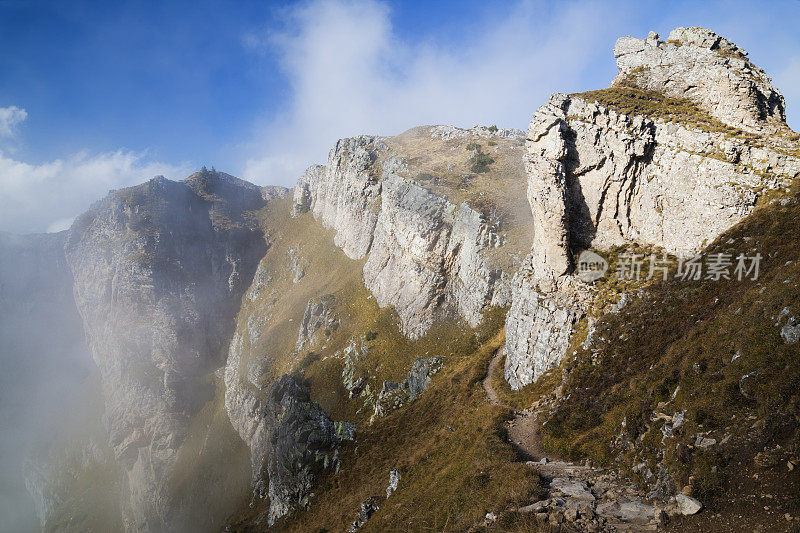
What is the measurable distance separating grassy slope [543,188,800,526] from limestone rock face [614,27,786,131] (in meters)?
9.62

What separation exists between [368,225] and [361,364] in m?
33.5

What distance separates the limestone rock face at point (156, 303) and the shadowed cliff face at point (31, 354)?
9965 millimetres

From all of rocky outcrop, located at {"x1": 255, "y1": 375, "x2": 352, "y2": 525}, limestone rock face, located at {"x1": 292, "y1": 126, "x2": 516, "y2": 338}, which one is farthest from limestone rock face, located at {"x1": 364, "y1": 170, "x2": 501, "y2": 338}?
rocky outcrop, located at {"x1": 255, "y1": 375, "x2": 352, "y2": 525}

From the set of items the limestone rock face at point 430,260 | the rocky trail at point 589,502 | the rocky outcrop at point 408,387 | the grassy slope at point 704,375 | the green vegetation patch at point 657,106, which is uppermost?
the green vegetation patch at point 657,106

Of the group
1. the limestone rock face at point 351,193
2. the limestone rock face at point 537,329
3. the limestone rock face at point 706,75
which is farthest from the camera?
the limestone rock face at point 351,193

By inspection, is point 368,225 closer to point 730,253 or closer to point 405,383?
point 405,383

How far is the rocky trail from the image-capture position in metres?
12.4

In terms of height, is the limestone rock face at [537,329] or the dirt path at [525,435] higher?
the limestone rock face at [537,329]

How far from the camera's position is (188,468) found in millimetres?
71875

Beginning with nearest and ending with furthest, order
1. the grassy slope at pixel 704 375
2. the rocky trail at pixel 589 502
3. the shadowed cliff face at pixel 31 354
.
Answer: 1. the grassy slope at pixel 704 375
2. the rocky trail at pixel 589 502
3. the shadowed cliff face at pixel 31 354

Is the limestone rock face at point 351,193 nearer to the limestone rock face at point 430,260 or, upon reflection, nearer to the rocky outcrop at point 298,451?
the limestone rock face at point 430,260

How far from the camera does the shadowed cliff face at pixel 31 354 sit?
9350cm

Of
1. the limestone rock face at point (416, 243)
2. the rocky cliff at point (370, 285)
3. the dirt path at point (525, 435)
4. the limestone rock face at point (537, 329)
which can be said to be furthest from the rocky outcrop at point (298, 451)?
the limestone rock face at point (537, 329)

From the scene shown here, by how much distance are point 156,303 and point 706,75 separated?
11170 centimetres
